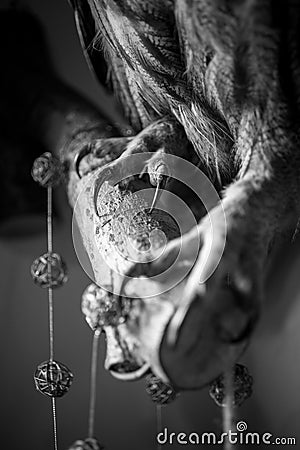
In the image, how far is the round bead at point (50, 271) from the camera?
55 cm

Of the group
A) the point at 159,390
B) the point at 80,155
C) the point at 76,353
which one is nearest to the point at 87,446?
the point at 159,390

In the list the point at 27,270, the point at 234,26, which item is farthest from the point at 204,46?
the point at 27,270

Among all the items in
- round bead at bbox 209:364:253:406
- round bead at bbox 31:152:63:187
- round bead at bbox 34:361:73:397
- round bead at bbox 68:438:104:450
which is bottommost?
round bead at bbox 68:438:104:450

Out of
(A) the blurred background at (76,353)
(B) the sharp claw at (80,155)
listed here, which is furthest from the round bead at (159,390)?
(A) the blurred background at (76,353)

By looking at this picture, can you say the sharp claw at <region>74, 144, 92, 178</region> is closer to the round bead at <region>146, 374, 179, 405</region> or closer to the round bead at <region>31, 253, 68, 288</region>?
the round bead at <region>31, 253, 68, 288</region>

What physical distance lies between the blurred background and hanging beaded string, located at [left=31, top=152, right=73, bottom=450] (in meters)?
0.25

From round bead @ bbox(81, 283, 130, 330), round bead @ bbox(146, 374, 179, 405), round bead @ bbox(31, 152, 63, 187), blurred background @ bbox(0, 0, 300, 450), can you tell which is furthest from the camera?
blurred background @ bbox(0, 0, 300, 450)

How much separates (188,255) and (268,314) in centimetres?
54

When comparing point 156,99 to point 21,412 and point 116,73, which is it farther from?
point 21,412

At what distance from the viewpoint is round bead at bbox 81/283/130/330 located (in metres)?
0.37

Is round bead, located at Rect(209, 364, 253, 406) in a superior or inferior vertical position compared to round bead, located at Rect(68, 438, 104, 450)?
superior

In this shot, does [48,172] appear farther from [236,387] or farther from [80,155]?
[236,387]

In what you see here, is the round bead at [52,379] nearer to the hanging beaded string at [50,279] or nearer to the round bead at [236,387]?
the hanging beaded string at [50,279]

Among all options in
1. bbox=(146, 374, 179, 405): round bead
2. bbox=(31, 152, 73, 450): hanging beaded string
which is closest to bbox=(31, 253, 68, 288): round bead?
bbox=(31, 152, 73, 450): hanging beaded string
